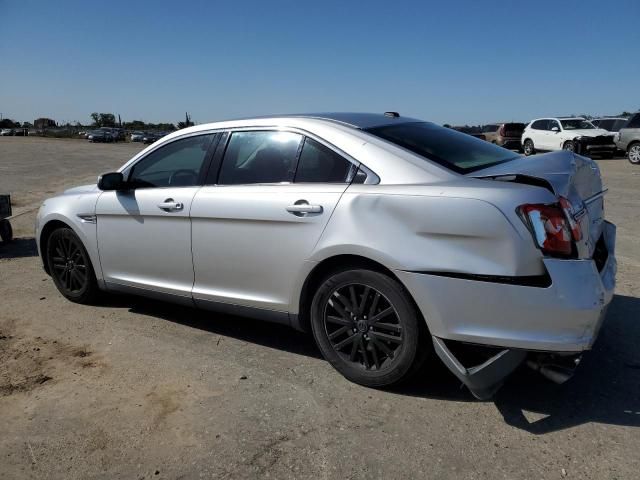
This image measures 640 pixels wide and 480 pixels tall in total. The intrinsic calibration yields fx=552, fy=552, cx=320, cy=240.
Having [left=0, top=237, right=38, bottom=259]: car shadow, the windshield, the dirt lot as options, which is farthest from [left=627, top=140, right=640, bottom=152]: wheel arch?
[left=0, top=237, right=38, bottom=259]: car shadow

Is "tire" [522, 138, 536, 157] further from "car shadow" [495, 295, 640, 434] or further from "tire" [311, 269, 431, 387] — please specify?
"tire" [311, 269, 431, 387]

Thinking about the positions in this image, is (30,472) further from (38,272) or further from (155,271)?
(38,272)

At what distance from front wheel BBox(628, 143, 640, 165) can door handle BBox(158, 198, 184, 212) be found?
19.8 meters

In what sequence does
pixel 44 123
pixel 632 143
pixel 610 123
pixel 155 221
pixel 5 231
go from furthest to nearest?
pixel 44 123 → pixel 610 123 → pixel 632 143 → pixel 5 231 → pixel 155 221

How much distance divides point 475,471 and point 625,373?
148 centimetres

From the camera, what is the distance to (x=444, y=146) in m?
3.53

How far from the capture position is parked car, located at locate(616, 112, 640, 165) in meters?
19.3

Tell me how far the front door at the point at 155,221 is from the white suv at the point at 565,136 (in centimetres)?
2101

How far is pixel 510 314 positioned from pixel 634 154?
19.8 m

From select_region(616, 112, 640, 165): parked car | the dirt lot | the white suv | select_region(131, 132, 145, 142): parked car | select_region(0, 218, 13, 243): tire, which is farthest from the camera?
select_region(131, 132, 145, 142): parked car

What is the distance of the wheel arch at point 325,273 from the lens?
3.10 metres

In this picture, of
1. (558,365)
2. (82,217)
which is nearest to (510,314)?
(558,365)

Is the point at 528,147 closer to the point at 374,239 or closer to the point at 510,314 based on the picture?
the point at 374,239

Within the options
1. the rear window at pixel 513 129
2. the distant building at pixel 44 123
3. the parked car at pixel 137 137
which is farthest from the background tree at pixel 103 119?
the rear window at pixel 513 129
